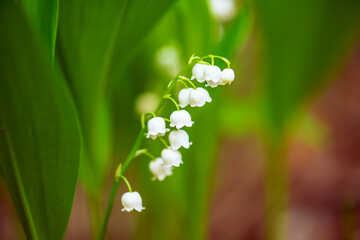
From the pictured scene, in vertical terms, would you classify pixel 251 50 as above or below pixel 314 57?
above

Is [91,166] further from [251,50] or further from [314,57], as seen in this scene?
[251,50]

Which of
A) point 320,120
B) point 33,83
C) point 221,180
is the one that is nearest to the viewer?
point 33,83

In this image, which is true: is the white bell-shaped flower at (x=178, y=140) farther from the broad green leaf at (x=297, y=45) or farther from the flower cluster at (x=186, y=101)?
the broad green leaf at (x=297, y=45)

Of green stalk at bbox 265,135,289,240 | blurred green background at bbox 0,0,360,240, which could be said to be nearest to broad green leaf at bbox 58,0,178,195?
blurred green background at bbox 0,0,360,240

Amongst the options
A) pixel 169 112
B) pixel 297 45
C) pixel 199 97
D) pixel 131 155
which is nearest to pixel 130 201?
pixel 131 155

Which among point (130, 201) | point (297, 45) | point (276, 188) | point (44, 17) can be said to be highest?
point (297, 45)

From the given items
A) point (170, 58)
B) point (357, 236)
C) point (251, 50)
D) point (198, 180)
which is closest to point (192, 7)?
point (170, 58)

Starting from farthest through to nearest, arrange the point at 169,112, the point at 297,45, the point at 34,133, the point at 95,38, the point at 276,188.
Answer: the point at 276,188 → the point at 297,45 → the point at 169,112 → the point at 95,38 → the point at 34,133

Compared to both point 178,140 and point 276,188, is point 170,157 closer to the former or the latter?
point 178,140
